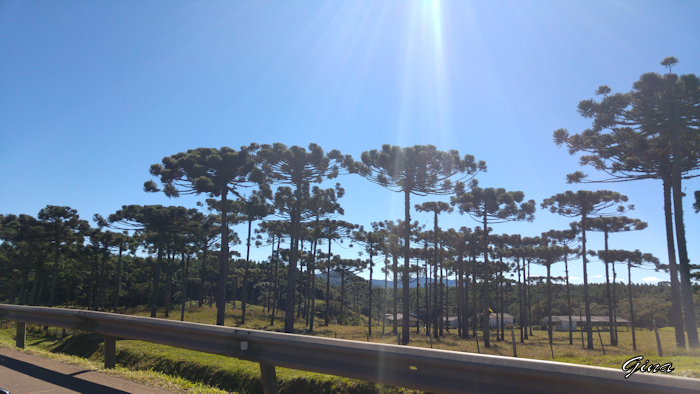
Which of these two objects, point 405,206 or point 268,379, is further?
point 405,206

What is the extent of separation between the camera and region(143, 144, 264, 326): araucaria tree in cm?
2491

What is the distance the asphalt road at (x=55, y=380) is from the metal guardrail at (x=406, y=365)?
2.15 ft

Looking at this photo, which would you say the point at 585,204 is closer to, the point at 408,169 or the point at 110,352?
Answer: the point at 408,169

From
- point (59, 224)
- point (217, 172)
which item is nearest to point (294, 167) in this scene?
point (217, 172)

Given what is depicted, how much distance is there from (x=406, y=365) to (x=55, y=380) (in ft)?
14.4

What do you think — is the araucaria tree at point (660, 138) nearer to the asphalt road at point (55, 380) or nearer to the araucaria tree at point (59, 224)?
the asphalt road at point (55, 380)

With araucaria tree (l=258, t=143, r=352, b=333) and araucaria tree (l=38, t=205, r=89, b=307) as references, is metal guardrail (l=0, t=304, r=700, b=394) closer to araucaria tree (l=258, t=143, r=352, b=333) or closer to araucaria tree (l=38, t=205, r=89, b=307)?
araucaria tree (l=258, t=143, r=352, b=333)

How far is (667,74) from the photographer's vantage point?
17.4m

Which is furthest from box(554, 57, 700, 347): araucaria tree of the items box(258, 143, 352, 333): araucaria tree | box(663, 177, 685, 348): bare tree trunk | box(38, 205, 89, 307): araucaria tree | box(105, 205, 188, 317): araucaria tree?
box(38, 205, 89, 307): araucaria tree

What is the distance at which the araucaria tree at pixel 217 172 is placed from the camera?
2491cm

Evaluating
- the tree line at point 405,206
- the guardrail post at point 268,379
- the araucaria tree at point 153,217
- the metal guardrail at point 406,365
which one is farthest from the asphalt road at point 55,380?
the araucaria tree at point 153,217

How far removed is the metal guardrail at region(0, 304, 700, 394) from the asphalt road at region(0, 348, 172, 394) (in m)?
0.66

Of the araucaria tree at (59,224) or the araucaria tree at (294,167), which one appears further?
the araucaria tree at (59,224)

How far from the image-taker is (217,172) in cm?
2636
